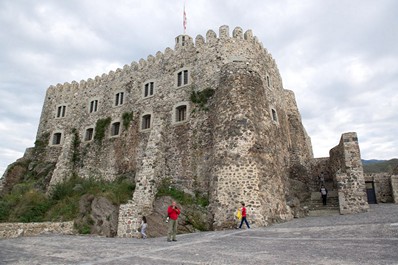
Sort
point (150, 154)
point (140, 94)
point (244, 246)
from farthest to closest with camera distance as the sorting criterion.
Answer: point (140, 94) < point (150, 154) < point (244, 246)

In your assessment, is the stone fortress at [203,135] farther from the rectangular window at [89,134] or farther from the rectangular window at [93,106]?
the rectangular window at [93,106]

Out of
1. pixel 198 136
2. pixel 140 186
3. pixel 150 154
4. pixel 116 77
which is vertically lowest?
pixel 140 186

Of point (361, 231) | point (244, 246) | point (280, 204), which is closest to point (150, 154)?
point (280, 204)

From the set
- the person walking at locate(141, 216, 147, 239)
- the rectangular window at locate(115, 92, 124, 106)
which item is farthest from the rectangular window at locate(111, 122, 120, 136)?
the person walking at locate(141, 216, 147, 239)

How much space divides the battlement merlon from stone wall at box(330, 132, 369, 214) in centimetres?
856

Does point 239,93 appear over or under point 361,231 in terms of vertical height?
over

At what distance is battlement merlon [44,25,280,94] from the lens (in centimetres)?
A: 1825

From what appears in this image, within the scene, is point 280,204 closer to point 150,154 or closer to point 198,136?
point 198,136

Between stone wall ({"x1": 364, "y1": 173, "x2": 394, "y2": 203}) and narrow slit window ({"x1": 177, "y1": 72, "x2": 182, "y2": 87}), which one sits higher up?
narrow slit window ({"x1": 177, "y1": 72, "x2": 182, "y2": 87})

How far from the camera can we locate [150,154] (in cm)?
1623

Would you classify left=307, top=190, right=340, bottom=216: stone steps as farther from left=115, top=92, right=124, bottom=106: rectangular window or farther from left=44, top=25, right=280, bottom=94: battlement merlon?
left=115, top=92, right=124, bottom=106: rectangular window

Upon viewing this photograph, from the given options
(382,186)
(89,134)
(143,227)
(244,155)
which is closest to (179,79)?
(244,155)

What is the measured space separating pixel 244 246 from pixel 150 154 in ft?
31.8

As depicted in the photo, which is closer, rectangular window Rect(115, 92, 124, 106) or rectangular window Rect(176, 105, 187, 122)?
rectangular window Rect(176, 105, 187, 122)
